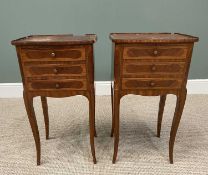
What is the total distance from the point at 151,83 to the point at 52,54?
0.54 metres

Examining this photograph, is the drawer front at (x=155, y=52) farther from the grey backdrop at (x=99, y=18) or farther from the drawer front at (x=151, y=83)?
the grey backdrop at (x=99, y=18)

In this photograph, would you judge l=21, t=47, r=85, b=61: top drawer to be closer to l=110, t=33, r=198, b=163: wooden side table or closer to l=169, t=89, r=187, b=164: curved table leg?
l=110, t=33, r=198, b=163: wooden side table

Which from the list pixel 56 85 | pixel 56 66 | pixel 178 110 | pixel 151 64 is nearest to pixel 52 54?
pixel 56 66

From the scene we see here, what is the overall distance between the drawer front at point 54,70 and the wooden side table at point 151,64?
191mm

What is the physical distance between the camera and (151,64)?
1188 mm

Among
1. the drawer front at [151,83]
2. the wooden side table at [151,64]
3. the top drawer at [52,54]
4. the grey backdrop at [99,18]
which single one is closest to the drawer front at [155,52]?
the wooden side table at [151,64]

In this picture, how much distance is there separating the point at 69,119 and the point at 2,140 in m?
0.56

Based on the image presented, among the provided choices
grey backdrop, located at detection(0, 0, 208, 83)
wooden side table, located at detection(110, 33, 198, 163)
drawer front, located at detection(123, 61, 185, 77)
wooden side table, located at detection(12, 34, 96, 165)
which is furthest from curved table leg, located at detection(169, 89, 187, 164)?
grey backdrop, located at detection(0, 0, 208, 83)

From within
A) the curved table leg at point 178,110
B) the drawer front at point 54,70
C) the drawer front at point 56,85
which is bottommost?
the curved table leg at point 178,110

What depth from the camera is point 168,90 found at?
125 centimetres

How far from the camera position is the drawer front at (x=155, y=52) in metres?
1.16

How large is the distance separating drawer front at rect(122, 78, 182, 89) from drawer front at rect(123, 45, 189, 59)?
129mm

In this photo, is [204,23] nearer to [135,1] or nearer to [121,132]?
[135,1]

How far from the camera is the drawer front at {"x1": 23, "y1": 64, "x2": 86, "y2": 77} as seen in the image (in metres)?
1.18
